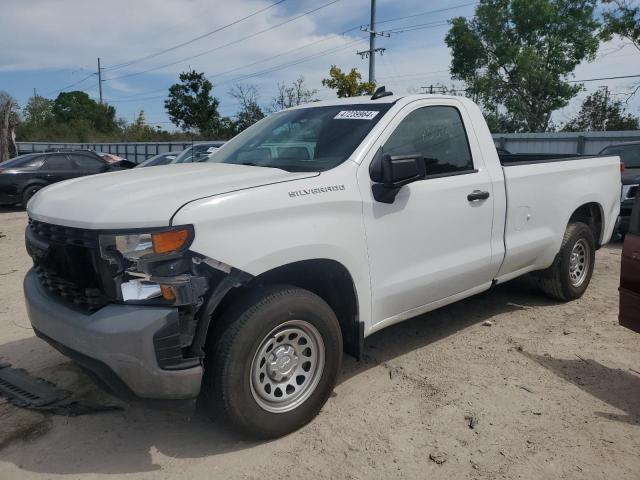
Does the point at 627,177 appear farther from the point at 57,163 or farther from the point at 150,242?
the point at 57,163

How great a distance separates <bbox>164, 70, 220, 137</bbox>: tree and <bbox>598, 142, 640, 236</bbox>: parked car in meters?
29.3

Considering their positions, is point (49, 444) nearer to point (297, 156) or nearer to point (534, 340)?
point (297, 156)

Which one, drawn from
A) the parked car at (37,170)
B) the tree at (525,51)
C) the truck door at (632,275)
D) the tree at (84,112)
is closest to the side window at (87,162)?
the parked car at (37,170)

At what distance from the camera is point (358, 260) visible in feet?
11.1

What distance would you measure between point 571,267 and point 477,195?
6.69ft

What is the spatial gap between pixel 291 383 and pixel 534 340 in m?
2.41

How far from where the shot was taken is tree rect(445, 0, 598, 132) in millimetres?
33875

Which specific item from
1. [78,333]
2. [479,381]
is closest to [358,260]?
[479,381]

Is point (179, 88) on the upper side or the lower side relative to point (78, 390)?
upper

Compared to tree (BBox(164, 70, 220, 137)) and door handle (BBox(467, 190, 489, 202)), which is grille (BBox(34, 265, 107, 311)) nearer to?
door handle (BBox(467, 190, 489, 202))

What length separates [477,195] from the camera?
416 centimetres

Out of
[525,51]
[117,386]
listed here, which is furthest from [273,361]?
[525,51]

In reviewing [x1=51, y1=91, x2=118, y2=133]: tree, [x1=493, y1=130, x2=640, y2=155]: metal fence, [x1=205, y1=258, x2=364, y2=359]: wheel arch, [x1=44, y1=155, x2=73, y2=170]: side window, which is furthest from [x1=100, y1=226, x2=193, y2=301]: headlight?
[x1=51, y1=91, x2=118, y2=133]: tree

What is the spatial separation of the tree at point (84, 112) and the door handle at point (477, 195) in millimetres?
68577
